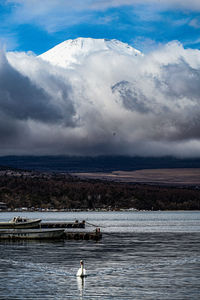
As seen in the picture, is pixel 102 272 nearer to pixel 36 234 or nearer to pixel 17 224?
pixel 36 234

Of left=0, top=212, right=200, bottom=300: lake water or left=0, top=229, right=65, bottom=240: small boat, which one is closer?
left=0, top=212, right=200, bottom=300: lake water

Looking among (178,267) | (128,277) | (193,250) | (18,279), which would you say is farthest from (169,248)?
(18,279)

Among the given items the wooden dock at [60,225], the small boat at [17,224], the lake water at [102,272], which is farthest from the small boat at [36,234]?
the wooden dock at [60,225]

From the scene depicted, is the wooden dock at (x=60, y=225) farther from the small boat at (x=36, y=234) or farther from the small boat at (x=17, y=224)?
the small boat at (x=36, y=234)

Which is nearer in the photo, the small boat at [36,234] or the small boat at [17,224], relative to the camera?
the small boat at [36,234]

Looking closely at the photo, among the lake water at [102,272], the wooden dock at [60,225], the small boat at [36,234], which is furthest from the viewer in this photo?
the wooden dock at [60,225]

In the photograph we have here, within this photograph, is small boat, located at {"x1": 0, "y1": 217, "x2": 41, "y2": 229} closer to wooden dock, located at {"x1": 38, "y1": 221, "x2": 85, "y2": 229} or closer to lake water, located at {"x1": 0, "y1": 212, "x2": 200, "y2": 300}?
wooden dock, located at {"x1": 38, "y1": 221, "x2": 85, "y2": 229}

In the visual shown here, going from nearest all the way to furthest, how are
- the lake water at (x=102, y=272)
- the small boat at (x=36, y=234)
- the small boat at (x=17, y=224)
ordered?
the lake water at (x=102, y=272)
the small boat at (x=36, y=234)
the small boat at (x=17, y=224)

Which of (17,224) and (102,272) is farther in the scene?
(17,224)

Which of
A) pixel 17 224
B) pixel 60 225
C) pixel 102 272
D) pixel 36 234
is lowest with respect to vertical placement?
pixel 60 225

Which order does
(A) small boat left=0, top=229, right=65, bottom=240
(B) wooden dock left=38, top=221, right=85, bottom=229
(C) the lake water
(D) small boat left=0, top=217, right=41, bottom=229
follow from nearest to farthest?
(C) the lake water → (A) small boat left=0, top=229, right=65, bottom=240 → (D) small boat left=0, top=217, right=41, bottom=229 → (B) wooden dock left=38, top=221, right=85, bottom=229

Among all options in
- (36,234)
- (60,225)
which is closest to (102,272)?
(36,234)

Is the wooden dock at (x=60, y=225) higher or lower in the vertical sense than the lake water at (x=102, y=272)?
lower

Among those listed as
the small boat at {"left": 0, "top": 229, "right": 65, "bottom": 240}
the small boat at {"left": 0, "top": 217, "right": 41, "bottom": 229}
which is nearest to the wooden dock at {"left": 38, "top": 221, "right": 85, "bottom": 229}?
the small boat at {"left": 0, "top": 217, "right": 41, "bottom": 229}
